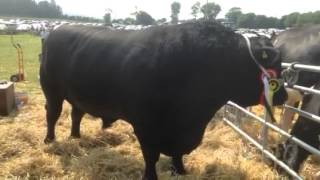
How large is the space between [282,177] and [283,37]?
2970 mm

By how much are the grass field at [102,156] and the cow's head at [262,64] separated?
1013 millimetres

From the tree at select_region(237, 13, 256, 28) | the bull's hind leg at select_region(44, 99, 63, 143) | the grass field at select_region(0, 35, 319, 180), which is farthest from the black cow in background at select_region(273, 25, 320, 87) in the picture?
the tree at select_region(237, 13, 256, 28)

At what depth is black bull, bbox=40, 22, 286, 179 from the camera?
383 cm

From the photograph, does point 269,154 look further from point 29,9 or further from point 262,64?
point 29,9

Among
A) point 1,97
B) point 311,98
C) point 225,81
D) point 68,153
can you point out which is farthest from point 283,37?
point 1,97

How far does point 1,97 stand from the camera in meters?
7.23

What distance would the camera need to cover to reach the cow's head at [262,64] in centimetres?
370

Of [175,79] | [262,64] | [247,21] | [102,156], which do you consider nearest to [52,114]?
[102,156]

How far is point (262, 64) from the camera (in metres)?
3.71

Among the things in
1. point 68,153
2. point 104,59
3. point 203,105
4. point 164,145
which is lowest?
point 68,153

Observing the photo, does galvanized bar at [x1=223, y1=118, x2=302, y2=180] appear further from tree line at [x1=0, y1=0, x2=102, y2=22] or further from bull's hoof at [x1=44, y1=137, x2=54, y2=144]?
tree line at [x1=0, y1=0, x2=102, y2=22]

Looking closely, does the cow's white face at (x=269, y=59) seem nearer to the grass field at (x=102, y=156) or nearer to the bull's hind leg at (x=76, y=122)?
the grass field at (x=102, y=156)

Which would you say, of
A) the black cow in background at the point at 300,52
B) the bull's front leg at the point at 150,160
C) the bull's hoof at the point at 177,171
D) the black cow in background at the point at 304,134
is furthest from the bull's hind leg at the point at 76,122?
the black cow in background at the point at 304,134

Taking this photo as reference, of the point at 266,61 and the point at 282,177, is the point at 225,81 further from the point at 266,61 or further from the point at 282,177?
the point at 282,177
